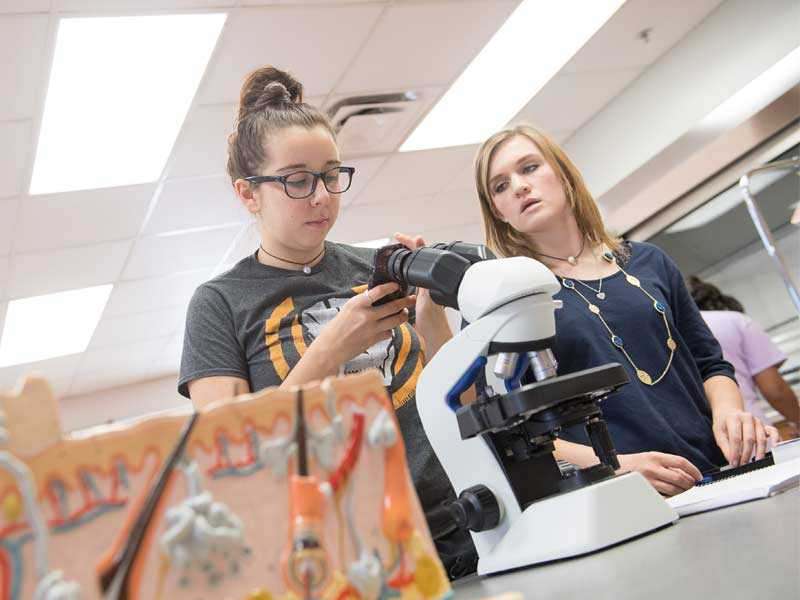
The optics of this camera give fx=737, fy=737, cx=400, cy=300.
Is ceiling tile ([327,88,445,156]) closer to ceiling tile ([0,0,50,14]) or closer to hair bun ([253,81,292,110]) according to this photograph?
ceiling tile ([0,0,50,14])

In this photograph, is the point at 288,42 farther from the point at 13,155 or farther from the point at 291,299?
the point at 291,299

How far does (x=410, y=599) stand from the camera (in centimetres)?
47

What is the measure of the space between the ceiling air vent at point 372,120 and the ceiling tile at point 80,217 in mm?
1105

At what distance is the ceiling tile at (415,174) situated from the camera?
484 cm

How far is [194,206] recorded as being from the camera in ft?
14.3

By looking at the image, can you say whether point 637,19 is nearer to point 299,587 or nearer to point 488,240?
point 488,240

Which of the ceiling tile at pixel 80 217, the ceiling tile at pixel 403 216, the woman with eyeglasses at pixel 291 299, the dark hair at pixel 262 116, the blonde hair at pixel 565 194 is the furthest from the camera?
the ceiling tile at pixel 403 216

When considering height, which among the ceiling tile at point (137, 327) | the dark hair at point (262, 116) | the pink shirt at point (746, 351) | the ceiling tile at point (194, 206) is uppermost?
the ceiling tile at point (194, 206)

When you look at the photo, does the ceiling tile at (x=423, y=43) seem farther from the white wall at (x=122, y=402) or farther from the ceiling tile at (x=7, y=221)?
the white wall at (x=122, y=402)

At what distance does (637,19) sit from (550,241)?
119 inches

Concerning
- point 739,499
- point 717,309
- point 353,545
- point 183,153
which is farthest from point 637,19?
point 353,545

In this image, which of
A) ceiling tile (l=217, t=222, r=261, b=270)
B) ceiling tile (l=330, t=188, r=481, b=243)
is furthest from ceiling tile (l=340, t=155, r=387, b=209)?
ceiling tile (l=217, t=222, r=261, b=270)

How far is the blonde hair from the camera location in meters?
1.65

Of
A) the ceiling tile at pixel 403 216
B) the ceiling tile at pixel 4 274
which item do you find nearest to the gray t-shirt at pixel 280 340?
the ceiling tile at pixel 4 274
